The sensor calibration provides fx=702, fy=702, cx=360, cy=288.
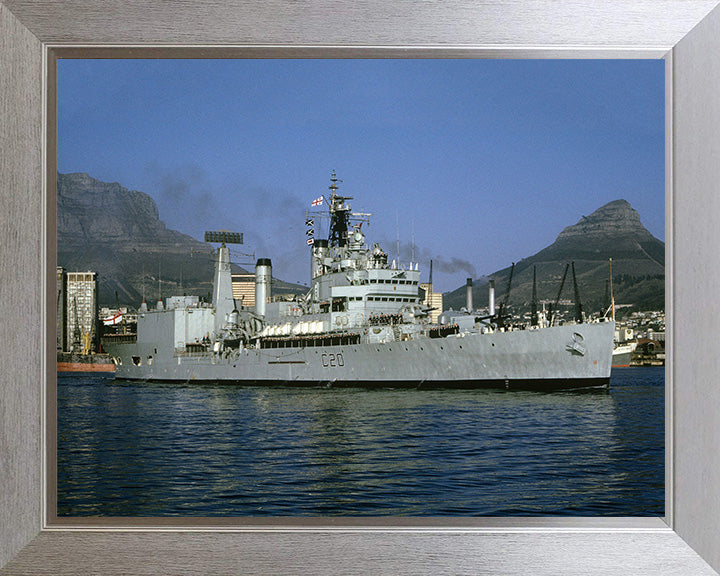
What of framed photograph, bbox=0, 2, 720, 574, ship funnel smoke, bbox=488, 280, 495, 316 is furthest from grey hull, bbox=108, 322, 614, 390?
framed photograph, bbox=0, 2, 720, 574

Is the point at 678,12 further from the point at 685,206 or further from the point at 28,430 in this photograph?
the point at 28,430

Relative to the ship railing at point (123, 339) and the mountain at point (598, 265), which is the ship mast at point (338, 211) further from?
the ship railing at point (123, 339)

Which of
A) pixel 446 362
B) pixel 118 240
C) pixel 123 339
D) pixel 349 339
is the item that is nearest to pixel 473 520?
pixel 118 240

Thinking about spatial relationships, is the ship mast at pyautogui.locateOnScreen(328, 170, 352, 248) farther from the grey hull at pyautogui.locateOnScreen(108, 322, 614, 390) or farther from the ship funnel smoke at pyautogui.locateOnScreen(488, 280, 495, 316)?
the grey hull at pyautogui.locateOnScreen(108, 322, 614, 390)

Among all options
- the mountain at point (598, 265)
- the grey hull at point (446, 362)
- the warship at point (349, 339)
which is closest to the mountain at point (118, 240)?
the warship at point (349, 339)

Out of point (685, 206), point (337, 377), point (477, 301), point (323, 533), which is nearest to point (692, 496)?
point (685, 206)

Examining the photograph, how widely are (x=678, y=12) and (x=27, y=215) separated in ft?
10.5

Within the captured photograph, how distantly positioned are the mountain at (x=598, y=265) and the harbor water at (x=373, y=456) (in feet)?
3.68

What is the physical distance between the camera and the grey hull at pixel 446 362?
1304 cm

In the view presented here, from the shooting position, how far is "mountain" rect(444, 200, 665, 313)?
6.16 m

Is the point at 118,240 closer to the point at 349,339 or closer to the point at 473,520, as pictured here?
the point at 473,520

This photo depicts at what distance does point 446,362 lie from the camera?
1406 cm

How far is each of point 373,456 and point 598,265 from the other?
3.39 metres

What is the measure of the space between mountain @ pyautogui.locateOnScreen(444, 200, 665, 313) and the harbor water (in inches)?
44.2
